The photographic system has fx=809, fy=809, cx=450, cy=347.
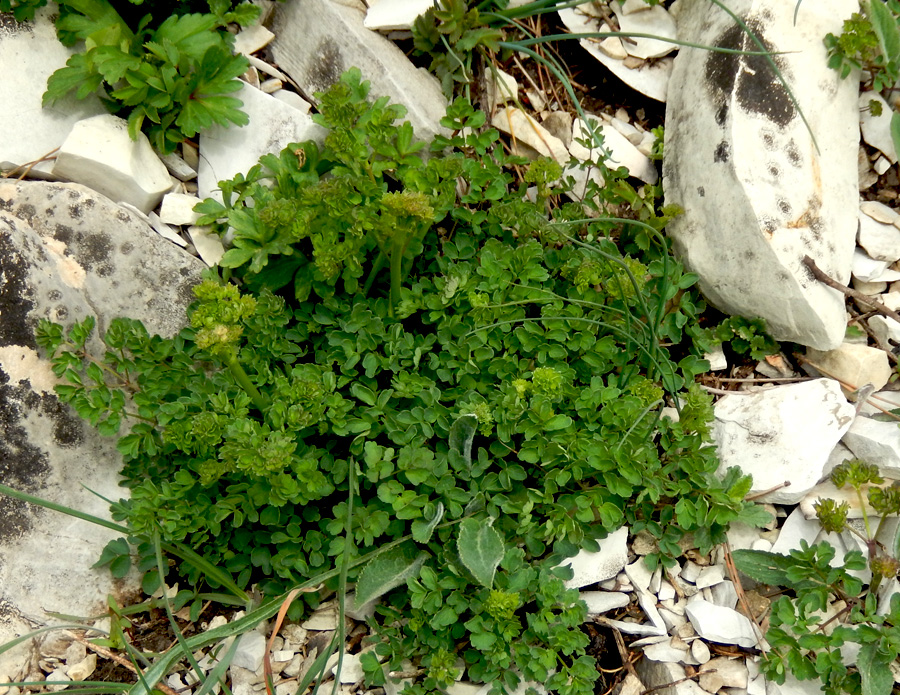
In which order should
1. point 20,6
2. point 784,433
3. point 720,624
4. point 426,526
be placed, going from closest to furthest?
point 426,526
point 720,624
point 784,433
point 20,6

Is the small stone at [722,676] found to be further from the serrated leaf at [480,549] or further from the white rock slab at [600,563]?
the serrated leaf at [480,549]

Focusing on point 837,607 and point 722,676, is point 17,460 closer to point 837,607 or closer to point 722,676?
point 722,676

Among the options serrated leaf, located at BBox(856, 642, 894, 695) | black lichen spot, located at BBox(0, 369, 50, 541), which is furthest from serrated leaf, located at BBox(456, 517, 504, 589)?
black lichen spot, located at BBox(0, 369, 50, 541)

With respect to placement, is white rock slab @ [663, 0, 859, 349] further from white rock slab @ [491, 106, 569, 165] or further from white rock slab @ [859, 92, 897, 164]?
white rock slab @ [491, 106, 569, 165]

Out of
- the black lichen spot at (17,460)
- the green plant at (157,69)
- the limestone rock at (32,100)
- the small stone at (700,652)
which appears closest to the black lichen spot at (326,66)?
the green plant at (157,69)

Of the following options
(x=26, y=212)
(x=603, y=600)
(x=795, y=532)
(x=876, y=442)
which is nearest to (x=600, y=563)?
(x=603, y=600)
